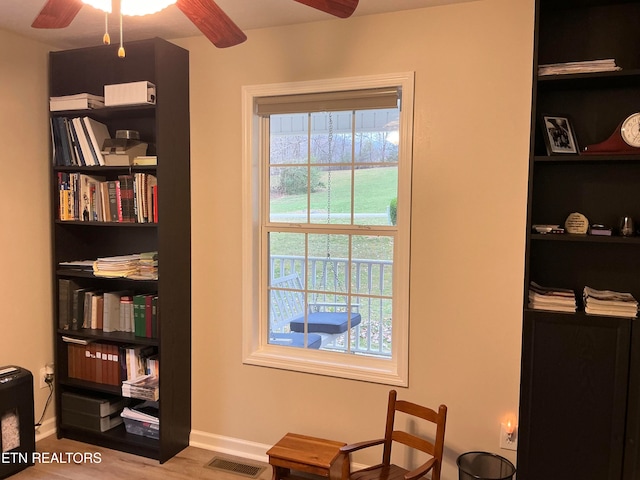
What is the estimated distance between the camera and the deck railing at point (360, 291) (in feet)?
9.70

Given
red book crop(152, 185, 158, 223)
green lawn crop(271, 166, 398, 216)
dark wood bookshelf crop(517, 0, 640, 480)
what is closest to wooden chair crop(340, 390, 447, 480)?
dark wood bookshelf crop(517, 0, 640, 480)

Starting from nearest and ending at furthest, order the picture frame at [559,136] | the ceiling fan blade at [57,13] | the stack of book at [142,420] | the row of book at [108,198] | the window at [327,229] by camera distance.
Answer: the ceiling fan blade at [57,13] < the picture frame at [559,136] < the window at [327,229] < the row of book at [108,198] < the stack of book at [142,420]

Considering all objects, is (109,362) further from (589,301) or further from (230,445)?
(589,301)

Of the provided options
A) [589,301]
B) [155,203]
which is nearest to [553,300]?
[589,301]

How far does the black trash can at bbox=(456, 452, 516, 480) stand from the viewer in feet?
8.28

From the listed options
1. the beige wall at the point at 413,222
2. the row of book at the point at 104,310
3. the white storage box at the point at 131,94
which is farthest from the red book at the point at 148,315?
the white storage box at the point at 131,94

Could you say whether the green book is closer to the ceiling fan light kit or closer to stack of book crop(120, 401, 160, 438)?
stack of book crop(120, 401, 160, 438)

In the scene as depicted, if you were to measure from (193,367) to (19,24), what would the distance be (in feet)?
7.34

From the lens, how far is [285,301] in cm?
318

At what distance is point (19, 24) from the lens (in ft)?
9.52

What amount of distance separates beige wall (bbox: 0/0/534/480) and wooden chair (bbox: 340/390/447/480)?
0.24 metres

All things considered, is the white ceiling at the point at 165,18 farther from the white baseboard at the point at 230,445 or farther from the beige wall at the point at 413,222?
the white baseboard at the point at 230,445

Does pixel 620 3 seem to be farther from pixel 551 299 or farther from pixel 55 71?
pixel 55 71

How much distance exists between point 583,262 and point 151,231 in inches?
101
